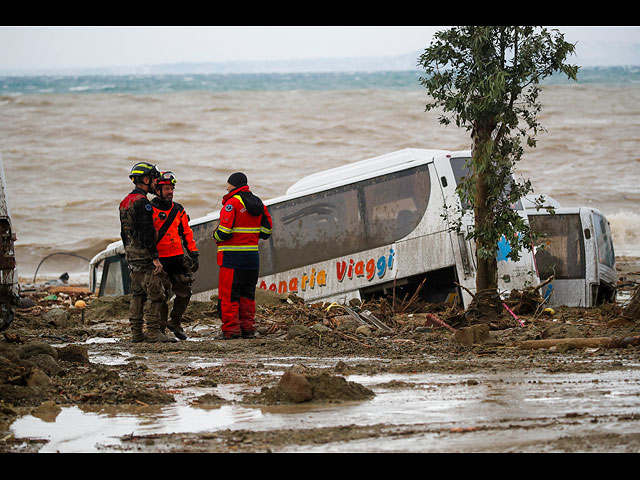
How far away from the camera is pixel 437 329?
1041 centimetres

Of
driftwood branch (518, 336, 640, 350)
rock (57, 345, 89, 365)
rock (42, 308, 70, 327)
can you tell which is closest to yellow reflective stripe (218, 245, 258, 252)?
rock (42, 308, 70, 327)

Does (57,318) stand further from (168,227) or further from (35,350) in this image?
(35,350)

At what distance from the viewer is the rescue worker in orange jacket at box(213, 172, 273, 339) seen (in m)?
10.9

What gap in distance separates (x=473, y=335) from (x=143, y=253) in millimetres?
3732

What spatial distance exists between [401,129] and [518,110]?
122 feet

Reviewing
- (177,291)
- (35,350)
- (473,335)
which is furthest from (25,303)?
(473,335)

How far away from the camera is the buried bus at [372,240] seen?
12836 mm

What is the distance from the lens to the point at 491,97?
1020 cm

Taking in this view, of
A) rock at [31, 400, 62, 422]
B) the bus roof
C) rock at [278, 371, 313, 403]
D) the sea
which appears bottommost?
rock at [31, 400, 62, 422]

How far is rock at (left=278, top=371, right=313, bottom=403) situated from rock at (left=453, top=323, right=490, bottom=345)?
2986 millimetres

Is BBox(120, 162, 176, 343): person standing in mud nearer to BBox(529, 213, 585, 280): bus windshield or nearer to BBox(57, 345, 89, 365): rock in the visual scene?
BBox(57, 345, 89, 365): rock

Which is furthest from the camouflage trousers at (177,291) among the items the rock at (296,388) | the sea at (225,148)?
the sea at (225,148)

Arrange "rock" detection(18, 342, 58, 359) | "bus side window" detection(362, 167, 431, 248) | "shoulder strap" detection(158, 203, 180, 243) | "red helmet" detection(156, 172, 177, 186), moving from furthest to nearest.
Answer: "bus side window" detection(362, 167, 431, 248) < "shoulder strap" detection(158, 203, 180, 243) < "red helmet" detection(156, 172, 177, 186) < "rock" detection(18, 342, 58, 359)
